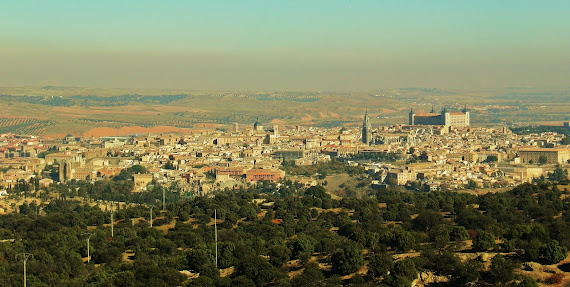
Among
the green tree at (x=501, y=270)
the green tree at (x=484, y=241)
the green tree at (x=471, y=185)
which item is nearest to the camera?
the green tree at (x=501, y=270)

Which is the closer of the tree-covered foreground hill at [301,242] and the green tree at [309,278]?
the green tree at [309,278]

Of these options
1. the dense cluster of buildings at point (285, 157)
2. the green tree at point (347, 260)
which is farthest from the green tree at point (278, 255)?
the dense cluster of buildings at point (285, 157)

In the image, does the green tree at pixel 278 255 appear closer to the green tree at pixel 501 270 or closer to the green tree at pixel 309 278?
the green tree at pixel 309 278

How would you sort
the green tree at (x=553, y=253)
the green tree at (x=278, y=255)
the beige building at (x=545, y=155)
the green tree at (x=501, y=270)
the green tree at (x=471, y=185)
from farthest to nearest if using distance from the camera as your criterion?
the beige building at (x=545, y=155) < the green tree at (x=471, y=185) < the green tree at (x=278, y=255) < the green tree at (x=553, y=253) < the green tree at (x=501, y=270)

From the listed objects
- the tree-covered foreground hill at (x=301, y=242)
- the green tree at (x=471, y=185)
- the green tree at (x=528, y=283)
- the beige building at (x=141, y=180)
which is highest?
the green tree at (x=528, y=283)

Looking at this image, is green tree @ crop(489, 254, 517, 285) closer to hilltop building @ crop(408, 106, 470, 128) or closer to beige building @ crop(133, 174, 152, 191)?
beige building @ crop(133, 174, 152, 191)

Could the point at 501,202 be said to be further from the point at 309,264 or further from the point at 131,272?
the point at 131,272

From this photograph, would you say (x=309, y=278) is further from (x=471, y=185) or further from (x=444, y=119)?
(x=444, y=119)
